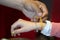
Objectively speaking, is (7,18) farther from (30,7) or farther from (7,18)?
(30,7)

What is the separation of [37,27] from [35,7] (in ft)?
0.40

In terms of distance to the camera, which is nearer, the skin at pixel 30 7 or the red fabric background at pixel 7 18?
the skin at pixel 30 7

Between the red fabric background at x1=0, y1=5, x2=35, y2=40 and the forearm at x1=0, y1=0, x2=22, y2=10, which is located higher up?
the forearm at x1=0, y1=0, x2=22, y2=10

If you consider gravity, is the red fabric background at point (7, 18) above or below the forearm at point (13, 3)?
below

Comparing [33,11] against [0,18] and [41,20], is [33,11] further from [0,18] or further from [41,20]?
[0,18]

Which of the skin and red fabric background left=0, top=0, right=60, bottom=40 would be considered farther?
red fabric background left=0, top=0, right=60, bottom=40

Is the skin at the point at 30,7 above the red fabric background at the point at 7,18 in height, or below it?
above

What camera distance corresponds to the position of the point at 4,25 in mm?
805

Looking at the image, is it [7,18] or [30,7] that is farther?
[7,18]

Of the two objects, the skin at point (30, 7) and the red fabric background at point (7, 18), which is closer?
the skin at point (30, 7)

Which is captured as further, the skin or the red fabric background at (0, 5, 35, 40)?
the red fabric background at (0, 5, 35, 40)

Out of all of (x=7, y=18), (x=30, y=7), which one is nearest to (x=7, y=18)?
(x=7, y=18)

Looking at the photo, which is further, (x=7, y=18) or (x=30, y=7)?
(x=7, y=18)

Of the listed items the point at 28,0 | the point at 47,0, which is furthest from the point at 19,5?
the point at 47,0
